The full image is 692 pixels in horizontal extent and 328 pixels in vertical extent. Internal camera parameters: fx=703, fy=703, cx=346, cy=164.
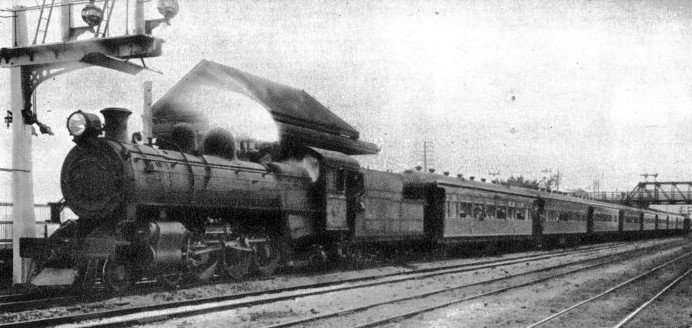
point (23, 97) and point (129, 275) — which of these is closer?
point (129, 275)

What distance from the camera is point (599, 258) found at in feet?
85.4

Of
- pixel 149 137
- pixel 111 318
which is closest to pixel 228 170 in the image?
pixel 149 137

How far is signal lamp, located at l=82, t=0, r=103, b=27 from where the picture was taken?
523 inches

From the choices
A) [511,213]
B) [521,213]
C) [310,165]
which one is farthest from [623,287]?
[521,213]

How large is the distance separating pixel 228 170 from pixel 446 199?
1115 cm

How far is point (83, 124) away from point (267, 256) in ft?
17.6

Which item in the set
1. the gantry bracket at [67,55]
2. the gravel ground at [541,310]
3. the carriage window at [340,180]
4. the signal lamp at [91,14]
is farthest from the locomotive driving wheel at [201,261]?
the gravel ground at [541,310]

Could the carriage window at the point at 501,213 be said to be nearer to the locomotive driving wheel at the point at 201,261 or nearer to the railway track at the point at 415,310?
the railway track at the point at 415,310

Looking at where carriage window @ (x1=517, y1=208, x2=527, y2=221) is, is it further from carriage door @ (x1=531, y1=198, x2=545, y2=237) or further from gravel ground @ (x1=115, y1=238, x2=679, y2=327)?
gravel ground @ (x1=115, y1=238, x2=679, y2=327)

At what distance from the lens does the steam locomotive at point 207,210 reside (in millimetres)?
→ 11977

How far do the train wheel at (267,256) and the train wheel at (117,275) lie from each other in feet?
11.3

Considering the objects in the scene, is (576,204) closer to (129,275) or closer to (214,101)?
(214,101)

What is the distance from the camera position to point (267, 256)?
52.1ft

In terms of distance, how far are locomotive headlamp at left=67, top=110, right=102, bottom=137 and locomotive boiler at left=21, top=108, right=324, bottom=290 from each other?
0.02 m
